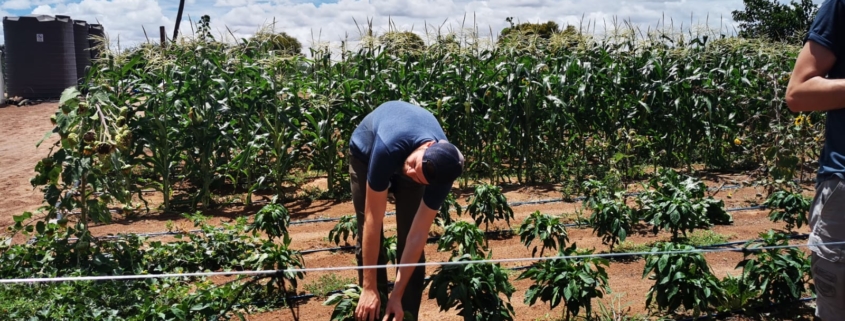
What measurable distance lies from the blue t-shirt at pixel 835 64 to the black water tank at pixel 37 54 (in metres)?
19.0

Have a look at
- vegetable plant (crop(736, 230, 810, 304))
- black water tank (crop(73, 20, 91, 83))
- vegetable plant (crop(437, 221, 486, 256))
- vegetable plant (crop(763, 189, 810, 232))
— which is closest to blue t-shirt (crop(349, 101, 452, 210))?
vegetable plant (crop(437, 221, 486, 256))

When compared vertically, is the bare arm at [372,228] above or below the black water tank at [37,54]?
below

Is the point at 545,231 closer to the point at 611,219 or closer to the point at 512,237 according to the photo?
the point at 611,219

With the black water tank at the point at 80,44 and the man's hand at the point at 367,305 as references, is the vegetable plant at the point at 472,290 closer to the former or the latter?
the man's hand at the point at 367,305

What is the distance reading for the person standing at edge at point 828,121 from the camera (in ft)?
7.86

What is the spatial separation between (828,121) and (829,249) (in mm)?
437

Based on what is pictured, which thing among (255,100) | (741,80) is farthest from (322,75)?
(741,80)

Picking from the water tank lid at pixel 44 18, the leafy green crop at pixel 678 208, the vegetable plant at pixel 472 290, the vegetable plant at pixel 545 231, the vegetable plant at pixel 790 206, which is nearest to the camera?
the vegetable plant at pixel 472 290

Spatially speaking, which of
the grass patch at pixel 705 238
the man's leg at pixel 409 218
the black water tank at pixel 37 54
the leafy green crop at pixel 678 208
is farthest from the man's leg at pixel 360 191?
the black water tank at pixel 37 54

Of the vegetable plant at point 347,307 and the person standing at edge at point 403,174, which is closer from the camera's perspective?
the person standing at edge at point 403,174

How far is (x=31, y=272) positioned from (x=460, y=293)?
2786 mm

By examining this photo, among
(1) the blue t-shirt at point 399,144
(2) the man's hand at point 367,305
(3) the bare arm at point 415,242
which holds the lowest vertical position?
(2) the man's hand at point 367,305

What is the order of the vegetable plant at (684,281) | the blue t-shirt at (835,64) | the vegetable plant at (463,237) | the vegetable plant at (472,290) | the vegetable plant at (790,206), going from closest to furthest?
the blue t-shirt at (835,64) < the vegetable plant at (472,290) < the vegetable plant at (684,281) < the vegetable plant at (463,237) < the vegetable plant at (790,206)

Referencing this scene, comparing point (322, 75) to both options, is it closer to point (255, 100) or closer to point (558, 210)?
point (255, 100)
